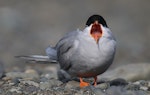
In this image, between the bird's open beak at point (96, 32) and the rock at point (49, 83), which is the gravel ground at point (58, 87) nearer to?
the rock at point (49, 83)

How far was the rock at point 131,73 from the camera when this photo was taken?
9975mm

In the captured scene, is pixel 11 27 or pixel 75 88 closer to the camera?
pixel 75 88

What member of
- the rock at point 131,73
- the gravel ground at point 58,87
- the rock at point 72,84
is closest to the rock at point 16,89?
the gravel ground at point 58,87

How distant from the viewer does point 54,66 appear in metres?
13.2

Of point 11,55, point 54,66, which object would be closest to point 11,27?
point 11,55

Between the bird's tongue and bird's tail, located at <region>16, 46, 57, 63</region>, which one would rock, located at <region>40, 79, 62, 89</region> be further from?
the bird's tongue

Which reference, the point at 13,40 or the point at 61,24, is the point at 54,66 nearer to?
the point at 13,40

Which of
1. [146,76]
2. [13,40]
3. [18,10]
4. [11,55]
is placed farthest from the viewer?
[18,10]

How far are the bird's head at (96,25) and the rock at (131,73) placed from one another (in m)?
2.14

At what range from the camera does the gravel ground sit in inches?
305

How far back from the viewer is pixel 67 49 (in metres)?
8.23

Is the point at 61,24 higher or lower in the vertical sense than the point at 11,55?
higher

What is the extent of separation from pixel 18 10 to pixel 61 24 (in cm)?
160

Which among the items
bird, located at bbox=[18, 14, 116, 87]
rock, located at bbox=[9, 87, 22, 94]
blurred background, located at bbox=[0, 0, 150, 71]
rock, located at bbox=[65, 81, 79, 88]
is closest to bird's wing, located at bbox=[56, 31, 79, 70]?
bird, located at bbox=[18, 14, 116, 87]
